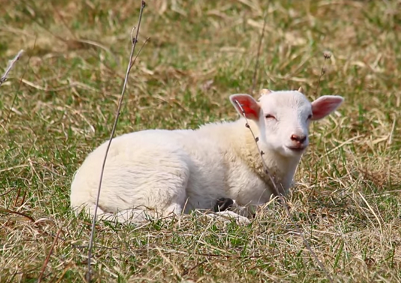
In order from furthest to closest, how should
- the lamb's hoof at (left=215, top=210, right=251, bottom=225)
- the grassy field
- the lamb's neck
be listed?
the lamb's neck < the lamb's hoof at (left=215, top=210, right=251, bottom=225) < the grassy field

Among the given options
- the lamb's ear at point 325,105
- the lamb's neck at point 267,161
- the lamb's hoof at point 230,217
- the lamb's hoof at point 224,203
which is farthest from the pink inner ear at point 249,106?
the lamb's hoof at point 230,217

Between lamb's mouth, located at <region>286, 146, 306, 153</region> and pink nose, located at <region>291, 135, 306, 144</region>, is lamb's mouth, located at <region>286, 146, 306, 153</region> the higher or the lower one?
the lower one

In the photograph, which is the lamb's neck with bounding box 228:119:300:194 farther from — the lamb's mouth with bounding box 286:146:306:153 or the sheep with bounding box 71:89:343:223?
the lamb's mouth with bounding box 286:146:306:153

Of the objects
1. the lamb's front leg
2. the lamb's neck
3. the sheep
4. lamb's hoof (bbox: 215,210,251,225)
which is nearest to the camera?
lamb's hoof (bbox: 215,210,251,225)

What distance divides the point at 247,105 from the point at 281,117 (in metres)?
0.31

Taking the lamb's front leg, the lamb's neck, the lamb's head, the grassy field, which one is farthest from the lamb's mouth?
the lamb's front leg

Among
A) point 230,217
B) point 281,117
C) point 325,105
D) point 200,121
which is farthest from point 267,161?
point 200,121

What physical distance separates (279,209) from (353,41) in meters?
5.03

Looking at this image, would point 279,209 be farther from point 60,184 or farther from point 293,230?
point 60,184

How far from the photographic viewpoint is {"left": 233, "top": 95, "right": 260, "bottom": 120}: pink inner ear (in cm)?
561

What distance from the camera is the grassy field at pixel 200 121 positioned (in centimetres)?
455

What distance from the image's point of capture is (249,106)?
18.6 ft

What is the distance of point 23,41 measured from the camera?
993 centimetres

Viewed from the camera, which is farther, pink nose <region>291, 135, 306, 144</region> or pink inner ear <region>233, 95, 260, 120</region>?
pink inner ear <region>233, 95, 260, 120</region>
